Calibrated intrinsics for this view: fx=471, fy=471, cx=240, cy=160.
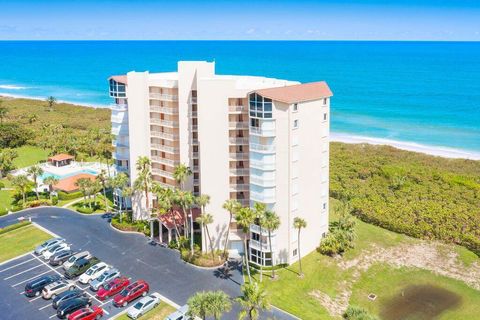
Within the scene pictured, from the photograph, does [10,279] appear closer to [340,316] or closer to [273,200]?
[273,200]

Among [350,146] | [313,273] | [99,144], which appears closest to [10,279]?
[313,273]

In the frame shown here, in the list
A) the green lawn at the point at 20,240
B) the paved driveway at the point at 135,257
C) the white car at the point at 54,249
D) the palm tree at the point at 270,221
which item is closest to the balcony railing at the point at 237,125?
the palm tree at the point at 270,221

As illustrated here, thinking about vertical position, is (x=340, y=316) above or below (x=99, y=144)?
below

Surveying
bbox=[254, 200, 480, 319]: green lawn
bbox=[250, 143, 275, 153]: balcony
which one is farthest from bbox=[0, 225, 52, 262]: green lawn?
bbox=[250, 143, 275, 153]: balcony

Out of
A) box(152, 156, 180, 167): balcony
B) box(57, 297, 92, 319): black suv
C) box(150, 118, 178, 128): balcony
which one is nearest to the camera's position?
box(57, 297, 92, 319): black suv

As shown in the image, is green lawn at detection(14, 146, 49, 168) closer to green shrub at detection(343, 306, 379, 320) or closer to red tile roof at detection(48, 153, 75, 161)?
red tile roof at detection(48, 153, 75, 161)

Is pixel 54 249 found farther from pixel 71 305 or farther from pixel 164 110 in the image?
pixel 164 110

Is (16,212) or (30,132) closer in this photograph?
(16,212)
